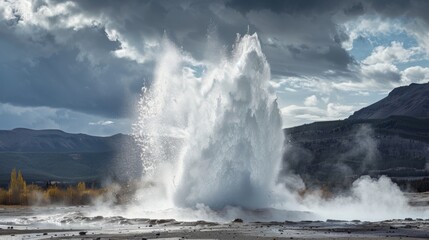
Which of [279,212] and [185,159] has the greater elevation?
[185,159]

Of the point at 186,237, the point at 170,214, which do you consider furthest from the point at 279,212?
the point at 186,237

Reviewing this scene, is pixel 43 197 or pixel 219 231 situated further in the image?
pixel 43 197

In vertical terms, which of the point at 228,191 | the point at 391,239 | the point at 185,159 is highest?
the point at 185,159

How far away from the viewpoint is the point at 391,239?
36.0 metres

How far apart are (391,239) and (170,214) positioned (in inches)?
1174

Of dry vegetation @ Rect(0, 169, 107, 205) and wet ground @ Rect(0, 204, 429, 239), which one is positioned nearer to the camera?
wet ground @ Rect(0, 204, 429, 239)

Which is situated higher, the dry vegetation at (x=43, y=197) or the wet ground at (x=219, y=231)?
the dry vegetation at (x=43, y=197)

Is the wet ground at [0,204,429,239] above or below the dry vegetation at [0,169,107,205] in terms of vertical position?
below

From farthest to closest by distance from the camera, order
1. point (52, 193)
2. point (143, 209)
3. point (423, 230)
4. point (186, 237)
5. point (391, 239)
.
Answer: point (52, 193) → point (143, 209) → point (423, 230) → point (186, 237) → point (391, 239)

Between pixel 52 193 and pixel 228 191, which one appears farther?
pixel 52 193

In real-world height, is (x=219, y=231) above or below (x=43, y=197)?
below

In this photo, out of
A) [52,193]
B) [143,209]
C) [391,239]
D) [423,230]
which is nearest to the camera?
[391,239]

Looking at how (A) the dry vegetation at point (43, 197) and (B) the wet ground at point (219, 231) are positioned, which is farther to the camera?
(A) the dry vegetation at point (43, 197)

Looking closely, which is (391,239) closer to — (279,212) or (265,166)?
(279,212)
